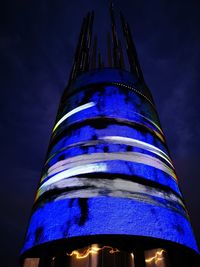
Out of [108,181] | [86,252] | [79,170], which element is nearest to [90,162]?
[79,170]

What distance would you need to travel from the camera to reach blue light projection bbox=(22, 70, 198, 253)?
11.9 feet

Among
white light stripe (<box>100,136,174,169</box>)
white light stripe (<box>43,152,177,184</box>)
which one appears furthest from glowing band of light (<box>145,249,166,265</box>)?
white light stripe (<box>100,136,174,169</box>)

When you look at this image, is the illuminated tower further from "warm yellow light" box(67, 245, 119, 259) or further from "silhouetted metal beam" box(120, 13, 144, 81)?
A: "silhouetted metal beam" box(120, 13, 144, 81)

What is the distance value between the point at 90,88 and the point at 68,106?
35.8 inches

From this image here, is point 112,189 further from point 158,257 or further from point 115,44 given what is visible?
point 115,44

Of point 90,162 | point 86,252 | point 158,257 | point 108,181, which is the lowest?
point 158,257

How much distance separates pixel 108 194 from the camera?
3889mm

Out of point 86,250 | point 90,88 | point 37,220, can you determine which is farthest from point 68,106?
point 86,250

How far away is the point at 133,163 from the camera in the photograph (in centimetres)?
446

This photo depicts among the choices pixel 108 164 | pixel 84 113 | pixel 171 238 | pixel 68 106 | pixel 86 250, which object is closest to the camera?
pixel 171 238

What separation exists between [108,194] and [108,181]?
0.28 metres

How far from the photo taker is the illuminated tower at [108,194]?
3.63 metres

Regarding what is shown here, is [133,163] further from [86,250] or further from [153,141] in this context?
[86,250]

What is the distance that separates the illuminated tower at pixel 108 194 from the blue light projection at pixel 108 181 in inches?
0.6
